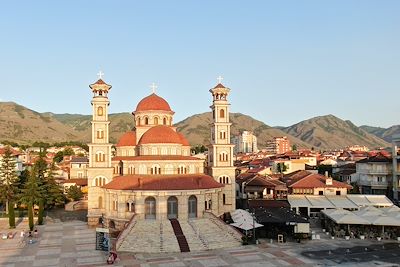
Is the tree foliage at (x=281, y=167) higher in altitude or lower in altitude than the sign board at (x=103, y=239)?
higher

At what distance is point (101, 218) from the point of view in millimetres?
60062

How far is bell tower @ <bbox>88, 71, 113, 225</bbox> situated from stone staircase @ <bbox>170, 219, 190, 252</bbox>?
47.6 ft

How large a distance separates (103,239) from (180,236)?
28.1 ft

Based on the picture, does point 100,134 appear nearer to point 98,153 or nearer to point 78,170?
point 98,153

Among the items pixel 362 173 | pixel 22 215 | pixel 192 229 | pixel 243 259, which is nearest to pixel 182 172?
pixel 192 229

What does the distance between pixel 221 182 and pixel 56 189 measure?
3191cm

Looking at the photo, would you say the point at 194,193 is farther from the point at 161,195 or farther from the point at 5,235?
the point at 5,235

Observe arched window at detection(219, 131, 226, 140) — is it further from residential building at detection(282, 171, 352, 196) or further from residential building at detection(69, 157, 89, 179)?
residential building at detection(69, 157, 89, 179)

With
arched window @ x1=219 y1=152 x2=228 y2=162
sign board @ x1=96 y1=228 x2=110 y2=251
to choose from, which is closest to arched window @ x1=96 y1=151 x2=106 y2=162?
arched window @ x1=219 y1=152 x2=228 y2=162

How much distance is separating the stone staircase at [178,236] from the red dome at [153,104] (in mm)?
22345

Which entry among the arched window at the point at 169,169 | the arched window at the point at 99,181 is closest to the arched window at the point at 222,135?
the arched window at the point at 169,169

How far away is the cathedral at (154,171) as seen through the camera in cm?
5294

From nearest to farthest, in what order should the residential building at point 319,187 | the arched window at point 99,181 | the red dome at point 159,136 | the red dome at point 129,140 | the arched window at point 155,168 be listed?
the arched window at point 155,168 → the red dome at point 159,136 → the arched window at point 99,181 → the red dome at point 129,140 → the residential building at point 319,187

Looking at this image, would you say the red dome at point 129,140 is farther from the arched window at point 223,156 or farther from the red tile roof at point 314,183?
the red tile roof at point 314,183
